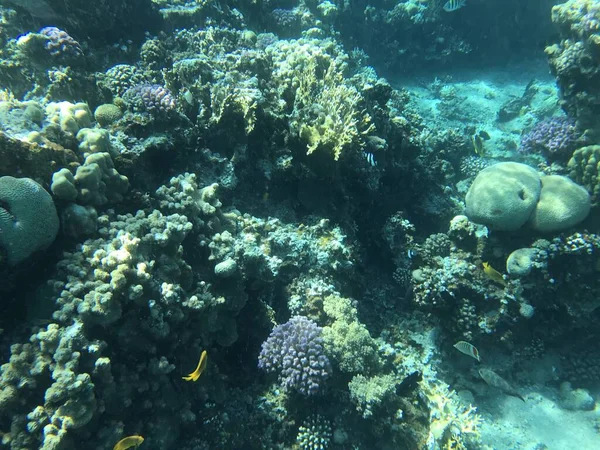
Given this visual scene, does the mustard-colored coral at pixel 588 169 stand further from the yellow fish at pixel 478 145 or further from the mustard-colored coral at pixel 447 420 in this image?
the mustard-colored coral at pixel 447 420

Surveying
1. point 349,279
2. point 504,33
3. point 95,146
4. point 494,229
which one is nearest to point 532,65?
point 504,33

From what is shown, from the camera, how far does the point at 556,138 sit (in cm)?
731

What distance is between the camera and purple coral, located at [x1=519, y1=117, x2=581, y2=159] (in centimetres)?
715

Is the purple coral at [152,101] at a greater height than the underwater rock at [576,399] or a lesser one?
greater

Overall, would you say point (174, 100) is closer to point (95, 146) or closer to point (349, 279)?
point (95, 146)

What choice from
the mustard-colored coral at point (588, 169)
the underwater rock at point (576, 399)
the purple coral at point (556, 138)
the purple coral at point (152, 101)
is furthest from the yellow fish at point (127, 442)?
the purple coral at point (556, 138)

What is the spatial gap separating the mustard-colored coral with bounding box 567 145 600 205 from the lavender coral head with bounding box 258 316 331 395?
17.5 ft

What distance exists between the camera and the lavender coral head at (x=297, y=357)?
3.81 m

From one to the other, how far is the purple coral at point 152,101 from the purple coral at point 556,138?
785 cm

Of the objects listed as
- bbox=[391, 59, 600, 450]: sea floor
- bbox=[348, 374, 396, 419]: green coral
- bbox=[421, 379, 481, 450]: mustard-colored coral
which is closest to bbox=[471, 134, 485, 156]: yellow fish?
bbox=[391, 59, 600, 450]: sea floor

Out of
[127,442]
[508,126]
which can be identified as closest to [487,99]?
[508,126]

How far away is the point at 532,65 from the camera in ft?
43.6

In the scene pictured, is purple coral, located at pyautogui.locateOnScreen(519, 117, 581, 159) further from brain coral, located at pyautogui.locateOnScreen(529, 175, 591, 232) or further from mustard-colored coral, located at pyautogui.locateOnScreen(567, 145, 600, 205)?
brain coral, located at pyautogui.locateOnScreen(529, 175, 591, 232)

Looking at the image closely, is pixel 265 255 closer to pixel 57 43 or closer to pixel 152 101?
pixel 152 101
